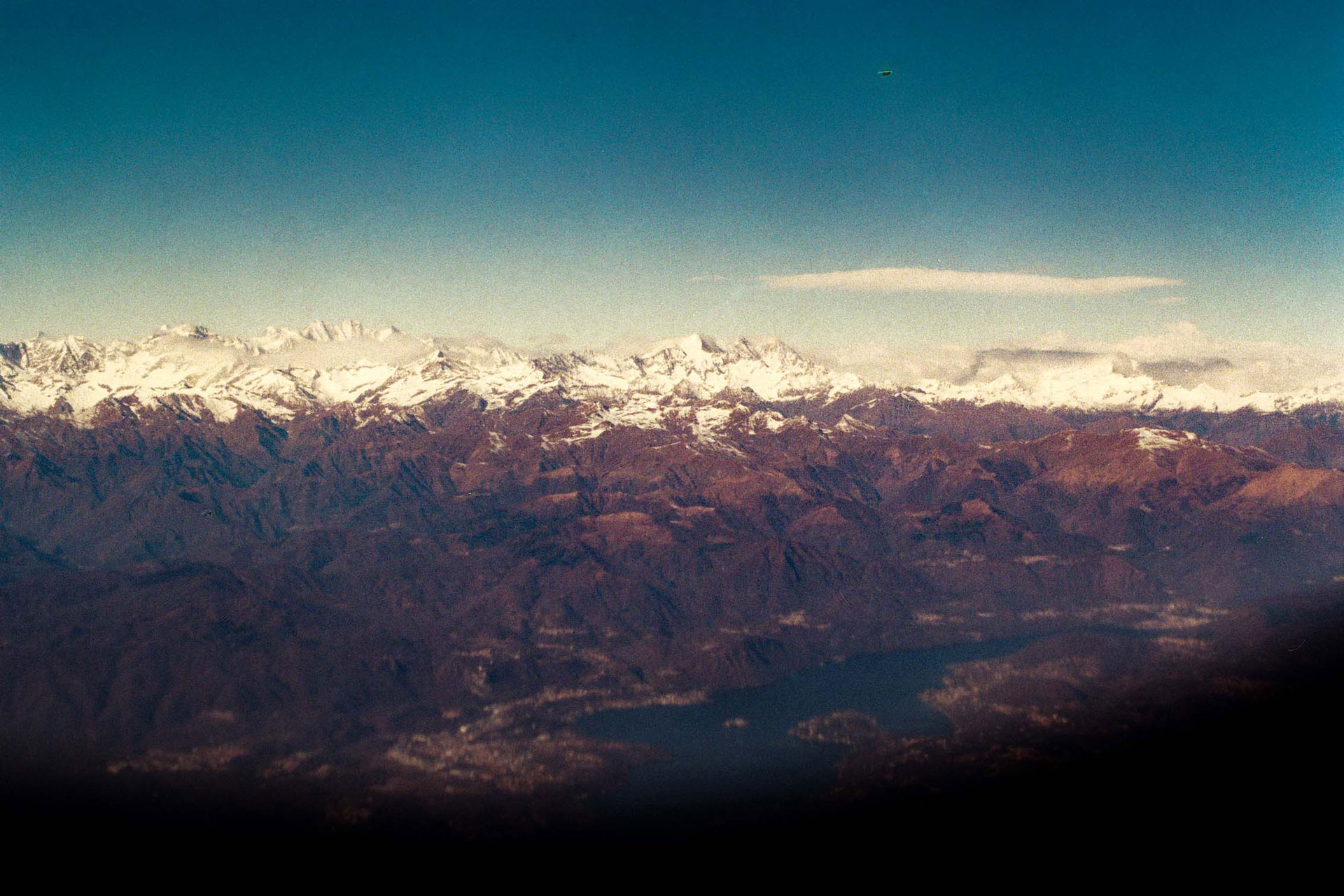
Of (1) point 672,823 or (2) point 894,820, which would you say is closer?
(2) point 894,820

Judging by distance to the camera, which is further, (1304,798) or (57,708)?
(57,708)

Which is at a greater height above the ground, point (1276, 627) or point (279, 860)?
point (1276, 627)

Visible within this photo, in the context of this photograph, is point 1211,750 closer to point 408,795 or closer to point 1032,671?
point 408,795

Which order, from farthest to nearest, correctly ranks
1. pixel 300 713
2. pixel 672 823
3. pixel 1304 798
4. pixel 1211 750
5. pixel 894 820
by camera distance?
pixel 300 713 < pixel 672 823 < pixel 894 820 < pixel 1211 750 < pixel 1304 798

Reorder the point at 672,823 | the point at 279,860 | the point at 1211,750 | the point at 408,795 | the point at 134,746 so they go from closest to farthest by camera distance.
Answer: the point at 1211,750, the point at 279,860, the point at 672,823, the point at 408,795, the point at 134,746

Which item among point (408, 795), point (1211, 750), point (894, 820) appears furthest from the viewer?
point (408, 795)

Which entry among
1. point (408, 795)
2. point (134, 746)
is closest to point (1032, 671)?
point (408, 795)

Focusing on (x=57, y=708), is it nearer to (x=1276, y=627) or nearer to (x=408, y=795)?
(x=408, y=795)

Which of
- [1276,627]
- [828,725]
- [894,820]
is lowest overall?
[828,725]

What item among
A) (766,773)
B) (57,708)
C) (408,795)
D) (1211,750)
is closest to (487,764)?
(408,795)

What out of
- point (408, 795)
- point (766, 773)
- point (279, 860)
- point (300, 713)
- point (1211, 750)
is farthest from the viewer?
point (300, 713)
